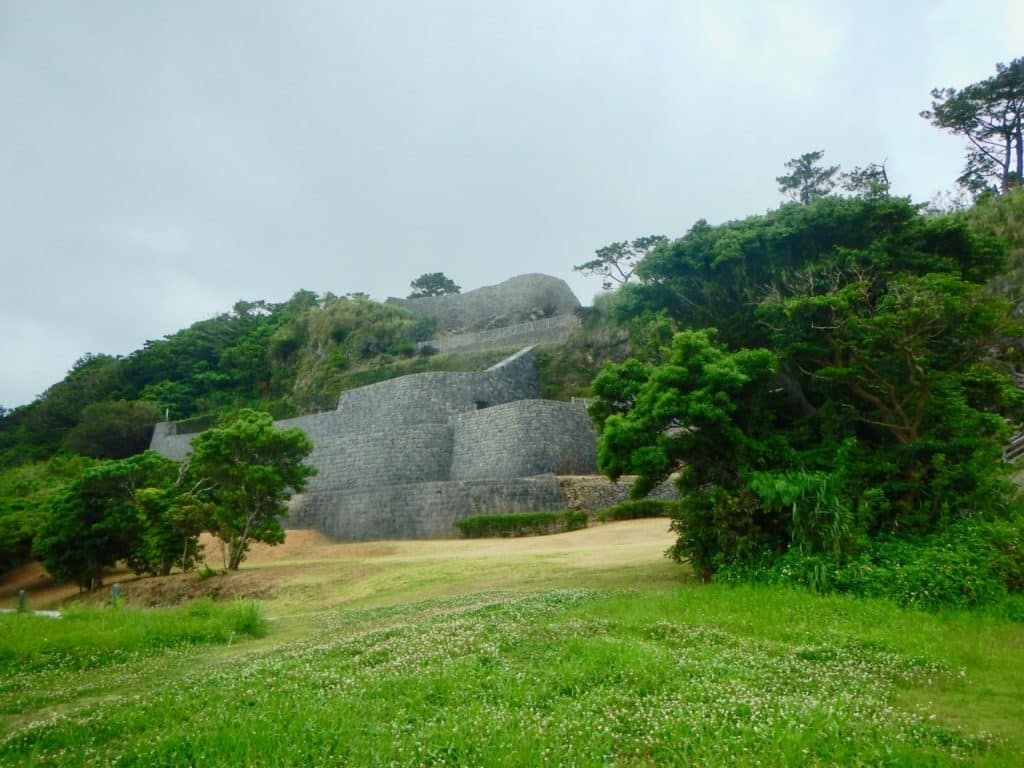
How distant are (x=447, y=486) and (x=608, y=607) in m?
14.1

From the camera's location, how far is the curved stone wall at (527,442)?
23.6 meters

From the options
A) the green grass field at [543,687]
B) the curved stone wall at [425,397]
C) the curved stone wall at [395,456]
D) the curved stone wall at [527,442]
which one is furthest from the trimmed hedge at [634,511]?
the green grass field at [543,687]

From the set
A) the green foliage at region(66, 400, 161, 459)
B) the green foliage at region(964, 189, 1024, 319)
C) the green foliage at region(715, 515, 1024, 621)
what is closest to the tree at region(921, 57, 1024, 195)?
the green foliage at region(964, 189, 1024, 319)

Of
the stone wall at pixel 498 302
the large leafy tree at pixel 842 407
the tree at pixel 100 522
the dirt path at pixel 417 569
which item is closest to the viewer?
the large leafy tree at pixel 842 407

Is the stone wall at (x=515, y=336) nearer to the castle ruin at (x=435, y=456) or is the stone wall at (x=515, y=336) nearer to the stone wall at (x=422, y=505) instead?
the castle ruin at (x=435, y=456)

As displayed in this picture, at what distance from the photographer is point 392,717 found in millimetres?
4672

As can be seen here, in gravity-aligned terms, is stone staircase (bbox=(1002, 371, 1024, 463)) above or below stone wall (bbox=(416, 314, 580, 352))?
below

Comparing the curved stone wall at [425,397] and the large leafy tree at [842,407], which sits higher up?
the curved stone wall at [425,397]

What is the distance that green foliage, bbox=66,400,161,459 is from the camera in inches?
1574

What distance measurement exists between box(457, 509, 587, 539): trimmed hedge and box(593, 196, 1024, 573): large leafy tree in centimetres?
858

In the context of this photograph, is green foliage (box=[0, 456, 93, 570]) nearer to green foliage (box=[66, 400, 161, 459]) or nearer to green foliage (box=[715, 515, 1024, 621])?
green foliage (box=[66, 400, 161, 459])

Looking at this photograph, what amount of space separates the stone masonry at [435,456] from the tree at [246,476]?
4.78 m

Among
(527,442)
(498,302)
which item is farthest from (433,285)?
(527,442)

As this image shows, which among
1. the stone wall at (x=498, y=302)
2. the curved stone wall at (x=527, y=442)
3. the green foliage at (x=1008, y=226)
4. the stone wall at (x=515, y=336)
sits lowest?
the curved stone wall at (x=527, y=442)
